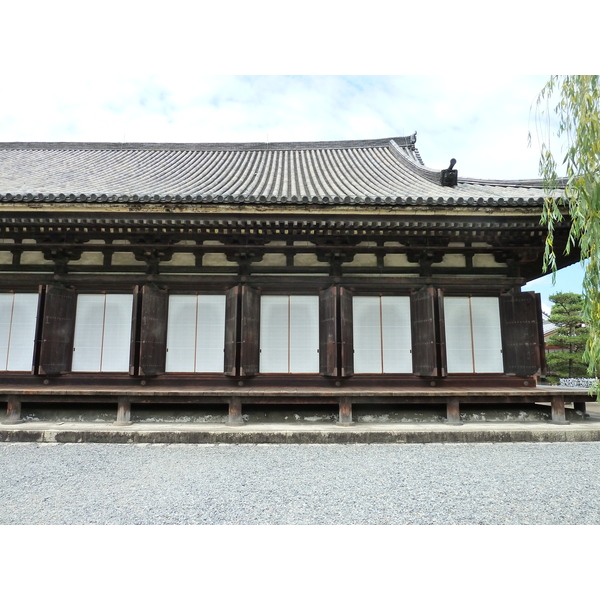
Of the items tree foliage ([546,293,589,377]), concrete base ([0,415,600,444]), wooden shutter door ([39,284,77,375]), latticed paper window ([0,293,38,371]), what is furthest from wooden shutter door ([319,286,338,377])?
tree foliage ([546,293,589,377])

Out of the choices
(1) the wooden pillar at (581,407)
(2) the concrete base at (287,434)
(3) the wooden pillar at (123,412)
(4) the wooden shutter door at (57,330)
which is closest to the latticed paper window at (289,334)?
(2) the concrete base at (287,434)

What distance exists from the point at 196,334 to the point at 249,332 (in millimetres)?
1065

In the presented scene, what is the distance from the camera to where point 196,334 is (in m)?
7.36

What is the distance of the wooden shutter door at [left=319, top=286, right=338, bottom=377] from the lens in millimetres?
6980

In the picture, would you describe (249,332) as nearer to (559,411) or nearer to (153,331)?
(153,331)

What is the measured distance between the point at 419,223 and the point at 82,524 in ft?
19.6

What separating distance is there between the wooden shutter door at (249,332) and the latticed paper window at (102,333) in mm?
2177

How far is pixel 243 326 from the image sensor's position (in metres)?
7.04

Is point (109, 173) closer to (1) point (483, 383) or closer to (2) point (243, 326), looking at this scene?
(2) point (243, 326)

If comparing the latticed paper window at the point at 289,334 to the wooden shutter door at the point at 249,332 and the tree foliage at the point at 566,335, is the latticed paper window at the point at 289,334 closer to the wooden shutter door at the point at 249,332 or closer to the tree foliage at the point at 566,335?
the wooden shutter door at the point at 249,332

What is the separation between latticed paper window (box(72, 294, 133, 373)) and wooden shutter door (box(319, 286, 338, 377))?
3.58 m

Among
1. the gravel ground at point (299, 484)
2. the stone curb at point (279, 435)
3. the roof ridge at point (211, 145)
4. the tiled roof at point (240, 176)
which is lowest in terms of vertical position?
the gravel ground at point (299, 484)

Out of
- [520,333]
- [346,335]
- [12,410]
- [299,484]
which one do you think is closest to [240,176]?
[346,335]

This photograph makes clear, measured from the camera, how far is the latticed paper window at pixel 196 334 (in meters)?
7.30
